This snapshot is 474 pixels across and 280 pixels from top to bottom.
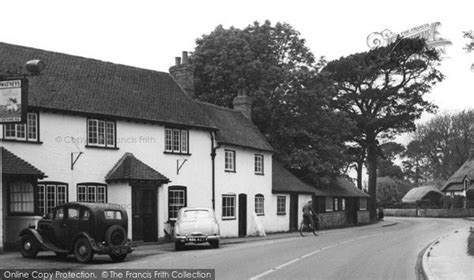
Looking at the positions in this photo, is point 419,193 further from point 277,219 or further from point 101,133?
point 101,133

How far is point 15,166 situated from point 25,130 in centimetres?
216

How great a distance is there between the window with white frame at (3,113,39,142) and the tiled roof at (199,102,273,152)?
37.2 ft

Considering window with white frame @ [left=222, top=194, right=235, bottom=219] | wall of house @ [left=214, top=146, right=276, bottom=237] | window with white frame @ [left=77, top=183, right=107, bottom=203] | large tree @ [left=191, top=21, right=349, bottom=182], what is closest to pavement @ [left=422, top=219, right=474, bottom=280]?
wall of house @ [left=214, top=146, right=276, bottom=237]

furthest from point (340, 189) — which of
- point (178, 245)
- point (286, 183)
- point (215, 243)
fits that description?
point (178, 245)

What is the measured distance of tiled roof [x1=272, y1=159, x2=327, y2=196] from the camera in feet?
132

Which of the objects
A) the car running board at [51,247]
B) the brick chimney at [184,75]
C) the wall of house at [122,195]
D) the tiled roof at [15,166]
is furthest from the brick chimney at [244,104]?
the car running board at [51,247]

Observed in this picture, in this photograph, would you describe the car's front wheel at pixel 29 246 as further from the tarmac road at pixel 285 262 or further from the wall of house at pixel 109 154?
the wall of house at pixel 109 154

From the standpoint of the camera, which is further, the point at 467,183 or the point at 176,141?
the point at 467,183

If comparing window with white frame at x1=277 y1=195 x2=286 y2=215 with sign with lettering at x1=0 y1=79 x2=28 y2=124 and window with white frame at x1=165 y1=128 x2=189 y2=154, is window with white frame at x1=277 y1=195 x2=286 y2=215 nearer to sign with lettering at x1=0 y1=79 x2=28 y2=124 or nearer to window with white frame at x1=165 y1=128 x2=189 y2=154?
window with white frame at x1=165 y1=128 x2=189 y2=154

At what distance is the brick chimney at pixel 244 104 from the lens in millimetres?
41375

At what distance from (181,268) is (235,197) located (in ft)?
61.9

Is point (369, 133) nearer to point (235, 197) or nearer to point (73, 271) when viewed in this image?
point (235, 197)

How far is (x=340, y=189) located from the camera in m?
51.2

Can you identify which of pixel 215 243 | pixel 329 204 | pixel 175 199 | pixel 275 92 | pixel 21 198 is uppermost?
pixel 275 92
